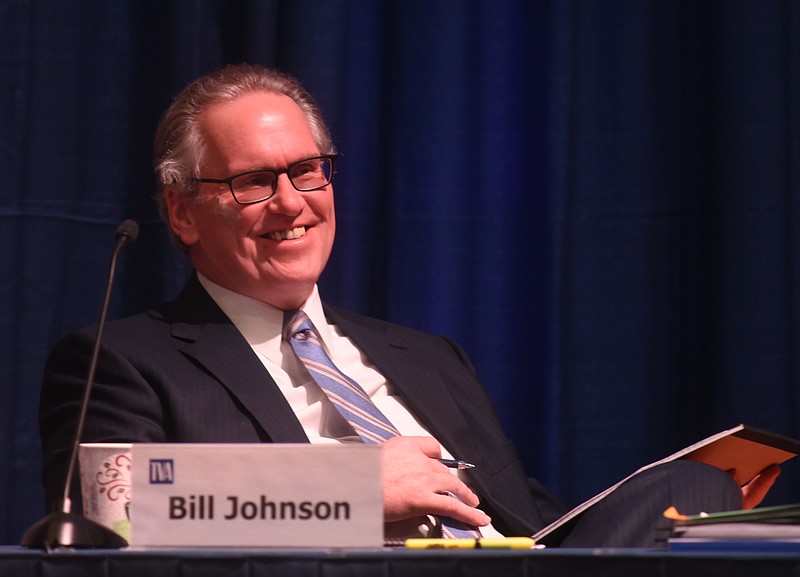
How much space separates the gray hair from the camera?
78.7 inches

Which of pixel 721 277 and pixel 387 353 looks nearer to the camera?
pixel 387 353

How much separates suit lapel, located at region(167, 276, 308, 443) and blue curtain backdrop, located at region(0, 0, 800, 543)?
1.40ft

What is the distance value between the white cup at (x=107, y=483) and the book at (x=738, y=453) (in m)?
0.55

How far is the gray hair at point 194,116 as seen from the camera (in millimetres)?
2000

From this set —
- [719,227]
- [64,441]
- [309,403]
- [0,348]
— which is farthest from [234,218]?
[719,227]

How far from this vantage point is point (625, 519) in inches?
54.7

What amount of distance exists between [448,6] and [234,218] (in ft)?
2.56

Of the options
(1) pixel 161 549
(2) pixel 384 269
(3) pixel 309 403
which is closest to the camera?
(1) pixel 161 549

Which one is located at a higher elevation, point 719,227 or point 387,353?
point 719,227

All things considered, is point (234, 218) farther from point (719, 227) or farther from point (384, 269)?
point (719, 227)

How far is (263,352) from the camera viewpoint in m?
1.89

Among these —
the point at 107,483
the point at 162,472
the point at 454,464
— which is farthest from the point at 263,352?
the point at 162,472

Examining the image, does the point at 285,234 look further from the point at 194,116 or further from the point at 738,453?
the point at 738,453

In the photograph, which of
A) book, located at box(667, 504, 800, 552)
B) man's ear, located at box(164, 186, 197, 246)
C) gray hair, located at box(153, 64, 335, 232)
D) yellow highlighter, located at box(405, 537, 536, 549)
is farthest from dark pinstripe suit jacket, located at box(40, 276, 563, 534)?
book, located at box(667, 504, 800, 552)
